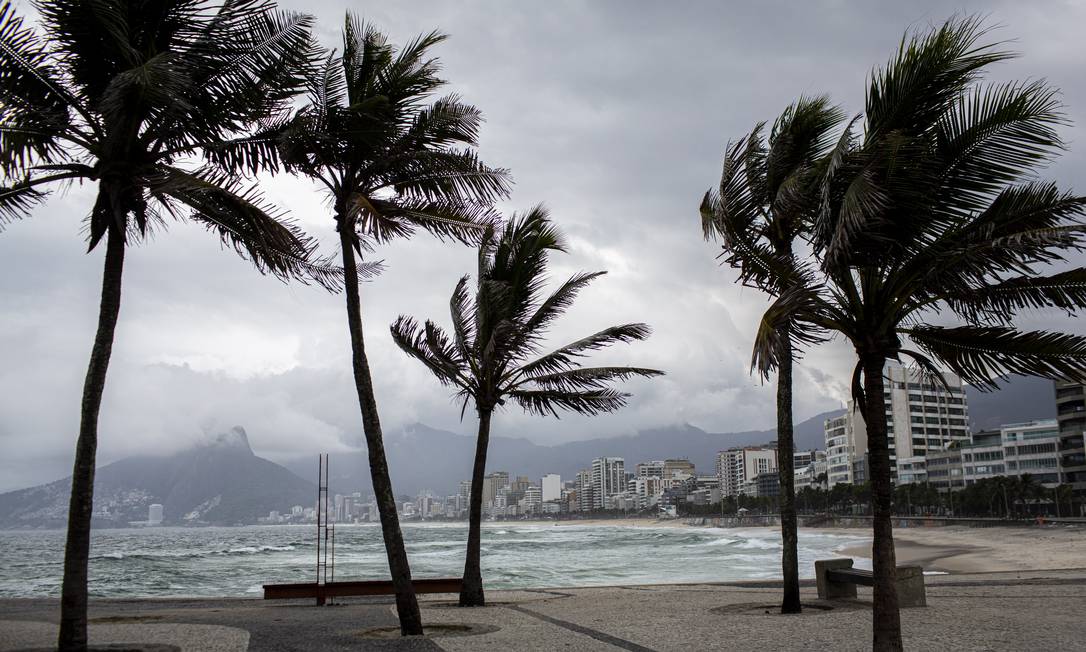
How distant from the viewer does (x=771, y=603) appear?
44.4ft

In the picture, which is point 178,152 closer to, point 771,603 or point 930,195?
point 930,195

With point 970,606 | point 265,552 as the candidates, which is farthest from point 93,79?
point 265,552

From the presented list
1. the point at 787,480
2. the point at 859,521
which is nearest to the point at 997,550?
the point at 787,480

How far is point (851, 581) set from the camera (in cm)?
1322

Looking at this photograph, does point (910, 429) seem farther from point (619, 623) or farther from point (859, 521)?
point (619, 623)

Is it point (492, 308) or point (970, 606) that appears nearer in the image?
point (970, 606)

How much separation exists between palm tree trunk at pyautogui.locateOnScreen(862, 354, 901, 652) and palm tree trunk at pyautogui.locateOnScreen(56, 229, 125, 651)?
273 inches

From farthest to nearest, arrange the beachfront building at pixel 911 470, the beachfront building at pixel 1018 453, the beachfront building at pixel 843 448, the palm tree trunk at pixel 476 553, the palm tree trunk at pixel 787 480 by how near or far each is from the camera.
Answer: the beachfront building at pixel 843 448, the beachfront building at pixel 911 470, the beachfront building at pixel 1018 453, the palm tree trunk at pixel 476 553, the palm tree trunk at pixel 787 480

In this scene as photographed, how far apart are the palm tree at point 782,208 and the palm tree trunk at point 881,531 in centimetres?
86

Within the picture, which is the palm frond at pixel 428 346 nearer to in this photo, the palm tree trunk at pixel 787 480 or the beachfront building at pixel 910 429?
the palm tree trunk at pixel 787 480

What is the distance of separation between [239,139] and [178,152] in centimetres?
68

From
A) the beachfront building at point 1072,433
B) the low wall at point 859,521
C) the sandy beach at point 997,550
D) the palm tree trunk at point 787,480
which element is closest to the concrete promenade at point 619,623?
the palm tree trunk at point 787,480

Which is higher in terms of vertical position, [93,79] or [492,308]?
[93,79]

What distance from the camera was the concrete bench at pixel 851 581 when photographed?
1205 centimetres
